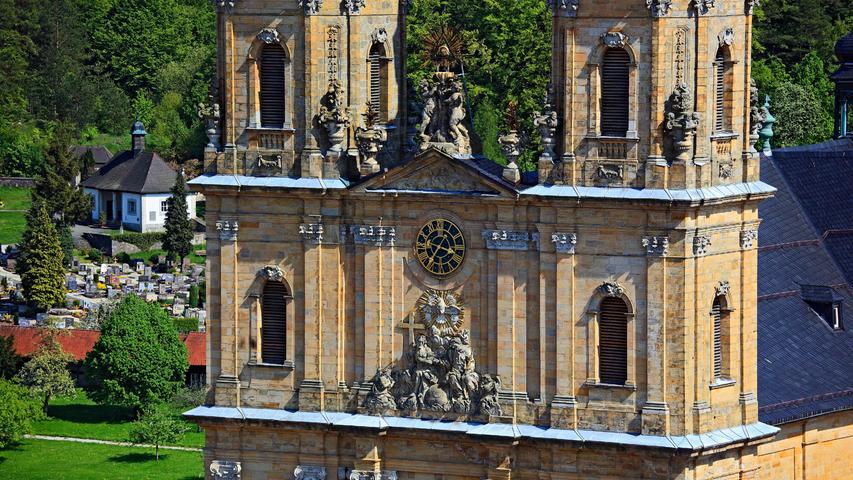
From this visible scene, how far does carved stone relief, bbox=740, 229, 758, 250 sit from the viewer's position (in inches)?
3036

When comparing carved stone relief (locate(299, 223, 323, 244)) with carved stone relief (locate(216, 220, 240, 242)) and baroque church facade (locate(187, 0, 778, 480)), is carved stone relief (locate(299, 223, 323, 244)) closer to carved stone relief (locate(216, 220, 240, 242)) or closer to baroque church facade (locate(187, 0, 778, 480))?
baroque church facade (locate(187, 0, 778, 480))

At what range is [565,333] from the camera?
76.8 meters

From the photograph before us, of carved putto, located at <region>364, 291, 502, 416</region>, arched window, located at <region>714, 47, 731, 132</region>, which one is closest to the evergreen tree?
carved putto, located at <region>364, 291, 502, 416</region>

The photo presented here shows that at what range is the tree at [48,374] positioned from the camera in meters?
127

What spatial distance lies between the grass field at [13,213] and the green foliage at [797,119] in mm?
48980

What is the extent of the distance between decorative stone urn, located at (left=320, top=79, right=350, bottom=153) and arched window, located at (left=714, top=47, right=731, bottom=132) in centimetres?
988

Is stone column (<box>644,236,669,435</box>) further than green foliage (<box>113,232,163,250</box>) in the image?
No

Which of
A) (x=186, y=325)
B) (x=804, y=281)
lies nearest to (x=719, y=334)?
(x=804, y=281)

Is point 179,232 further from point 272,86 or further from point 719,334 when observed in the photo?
point 719,334

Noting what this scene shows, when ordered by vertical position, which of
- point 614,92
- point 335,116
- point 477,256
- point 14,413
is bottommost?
point 14,413

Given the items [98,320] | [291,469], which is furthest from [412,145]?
[98,320]

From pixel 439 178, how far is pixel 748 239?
26.7 feet

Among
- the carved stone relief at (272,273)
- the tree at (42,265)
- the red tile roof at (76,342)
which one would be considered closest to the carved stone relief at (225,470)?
the carved stone relief at (272,273)

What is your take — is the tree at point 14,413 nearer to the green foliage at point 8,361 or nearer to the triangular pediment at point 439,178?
the green foliage at point 8,361
